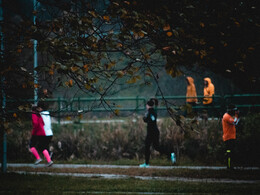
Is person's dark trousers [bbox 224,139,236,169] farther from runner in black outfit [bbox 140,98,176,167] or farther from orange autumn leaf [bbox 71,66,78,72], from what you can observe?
orange autumn leaf [bbox 71,66,78,72]

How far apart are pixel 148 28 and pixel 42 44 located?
1.24m

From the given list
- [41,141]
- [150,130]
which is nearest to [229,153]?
[150,130]

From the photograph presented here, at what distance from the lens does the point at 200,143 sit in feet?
44.5

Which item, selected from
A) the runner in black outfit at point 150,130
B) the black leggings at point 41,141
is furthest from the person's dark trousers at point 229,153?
the black leggings at point 41,141

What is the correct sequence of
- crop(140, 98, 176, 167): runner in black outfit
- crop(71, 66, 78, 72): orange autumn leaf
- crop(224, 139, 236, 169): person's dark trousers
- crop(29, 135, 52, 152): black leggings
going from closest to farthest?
crop(71, 66, 78, 72): orange autumn leaf, crop(224, 139, 236, 169): person's dark trousers, crop(140, 98, 176, 167): runner in black outfit, crop(29, 135, 52, 152): black leggings

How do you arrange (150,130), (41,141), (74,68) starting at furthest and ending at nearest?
(41,141) < (150,130) < (74,68)

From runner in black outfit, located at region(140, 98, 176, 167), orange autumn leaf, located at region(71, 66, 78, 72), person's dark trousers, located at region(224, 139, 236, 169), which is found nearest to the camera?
orange autumn leaf, located at region(71, 66, 78, 72)

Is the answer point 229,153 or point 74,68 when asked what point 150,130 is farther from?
point 74,68

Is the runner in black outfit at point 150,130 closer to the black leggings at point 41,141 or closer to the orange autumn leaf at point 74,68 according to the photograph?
the black leggings at point 41,141

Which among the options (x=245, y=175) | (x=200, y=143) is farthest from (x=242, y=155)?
(x=245, y=175)

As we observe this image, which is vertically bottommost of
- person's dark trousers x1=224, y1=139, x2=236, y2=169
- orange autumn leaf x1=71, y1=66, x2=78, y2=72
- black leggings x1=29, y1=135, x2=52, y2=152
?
person's dark trousers x1=224, y1=139, x2=236, y2=169

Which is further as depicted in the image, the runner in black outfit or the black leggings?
the black leggings

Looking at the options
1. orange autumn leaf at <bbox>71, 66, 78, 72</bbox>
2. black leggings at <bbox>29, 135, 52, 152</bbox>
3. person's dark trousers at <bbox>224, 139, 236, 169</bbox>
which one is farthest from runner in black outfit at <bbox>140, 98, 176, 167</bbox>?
orange autumn leaf at <bbox>71, 66, 78, 72</bbox>

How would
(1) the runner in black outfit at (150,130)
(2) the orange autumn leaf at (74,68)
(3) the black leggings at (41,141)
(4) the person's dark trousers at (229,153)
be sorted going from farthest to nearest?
(3) the black leggings at (41,141), (1) the runner in black outfit at (150,130), (4) the person's dark trousers at (229,153), (2) the orange autumn leaf at (74,68)
